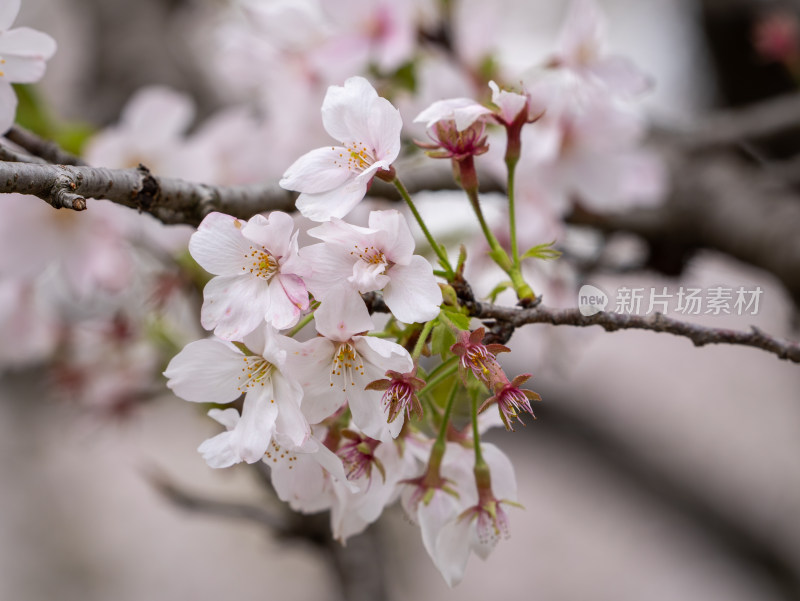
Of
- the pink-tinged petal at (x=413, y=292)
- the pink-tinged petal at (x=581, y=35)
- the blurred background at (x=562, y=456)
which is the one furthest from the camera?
the blurred background at (x=562, y=456)

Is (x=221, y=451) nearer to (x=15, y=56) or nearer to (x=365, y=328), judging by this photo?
(x=365, y=328)

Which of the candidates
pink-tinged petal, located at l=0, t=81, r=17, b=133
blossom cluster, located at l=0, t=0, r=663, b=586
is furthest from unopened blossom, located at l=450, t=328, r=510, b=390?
pink-tinged petal, located at l=0, t=81, r=17, b=133

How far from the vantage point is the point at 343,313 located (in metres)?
0.29

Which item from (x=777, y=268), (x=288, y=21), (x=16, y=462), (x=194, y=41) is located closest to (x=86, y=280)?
(x=288, y=21)

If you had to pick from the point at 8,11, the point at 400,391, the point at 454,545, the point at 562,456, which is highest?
the point at 8,11

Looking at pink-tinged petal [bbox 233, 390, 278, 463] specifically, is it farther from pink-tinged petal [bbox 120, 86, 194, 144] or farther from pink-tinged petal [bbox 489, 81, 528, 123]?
pink-tinged petal [bbox 120, 86, 194, 144]

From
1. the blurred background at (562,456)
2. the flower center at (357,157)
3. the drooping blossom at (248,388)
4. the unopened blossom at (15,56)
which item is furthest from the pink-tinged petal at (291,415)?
the blurred background at (562,456)

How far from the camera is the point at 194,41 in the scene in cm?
201

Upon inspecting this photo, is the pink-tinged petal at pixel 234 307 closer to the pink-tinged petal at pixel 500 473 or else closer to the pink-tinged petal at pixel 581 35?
the pink-tinged petal at pixel 500 473

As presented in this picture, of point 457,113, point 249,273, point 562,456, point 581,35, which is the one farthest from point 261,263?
point 562,456

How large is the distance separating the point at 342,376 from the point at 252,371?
1.7 inches

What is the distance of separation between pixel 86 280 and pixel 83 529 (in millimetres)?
1632

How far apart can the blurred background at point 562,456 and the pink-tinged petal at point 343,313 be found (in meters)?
0.74

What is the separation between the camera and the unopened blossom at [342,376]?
294 millimetres
